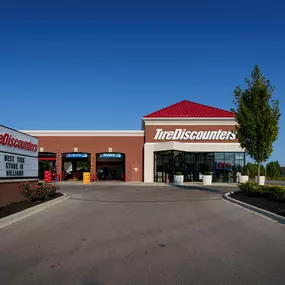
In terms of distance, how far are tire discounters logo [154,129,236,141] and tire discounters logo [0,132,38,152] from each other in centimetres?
2137

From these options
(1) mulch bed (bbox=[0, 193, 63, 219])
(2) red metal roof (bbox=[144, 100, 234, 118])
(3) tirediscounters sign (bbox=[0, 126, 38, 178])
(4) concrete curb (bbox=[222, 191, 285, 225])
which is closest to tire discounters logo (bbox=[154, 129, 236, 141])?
(2) red metal roof (bbox=[144, 100, 234, 118])

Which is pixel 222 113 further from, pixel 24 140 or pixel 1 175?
pixel 1 175

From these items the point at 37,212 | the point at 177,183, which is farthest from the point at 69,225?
the point at 177,183

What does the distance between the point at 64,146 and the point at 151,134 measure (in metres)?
10.0

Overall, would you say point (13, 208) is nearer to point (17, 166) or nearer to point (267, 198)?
point (17, 166)

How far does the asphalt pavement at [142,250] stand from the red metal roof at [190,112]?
88.2 ft

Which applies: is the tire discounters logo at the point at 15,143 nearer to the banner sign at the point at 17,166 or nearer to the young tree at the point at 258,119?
the banner sign at the point at 17,166

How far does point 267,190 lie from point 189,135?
20817 mm

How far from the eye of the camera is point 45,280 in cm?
507

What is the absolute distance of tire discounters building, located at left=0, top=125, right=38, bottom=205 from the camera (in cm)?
1323

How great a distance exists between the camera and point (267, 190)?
16.6m

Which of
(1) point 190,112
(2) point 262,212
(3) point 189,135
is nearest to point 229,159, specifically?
(3) point 189,135

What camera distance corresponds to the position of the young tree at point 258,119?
19.3 m

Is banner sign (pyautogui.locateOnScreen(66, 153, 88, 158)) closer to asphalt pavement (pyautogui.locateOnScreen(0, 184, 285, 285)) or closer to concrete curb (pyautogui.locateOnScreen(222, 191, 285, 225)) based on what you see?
concrete curb (pyautogui.locateOnScreen(222, 191, 285, 225))
